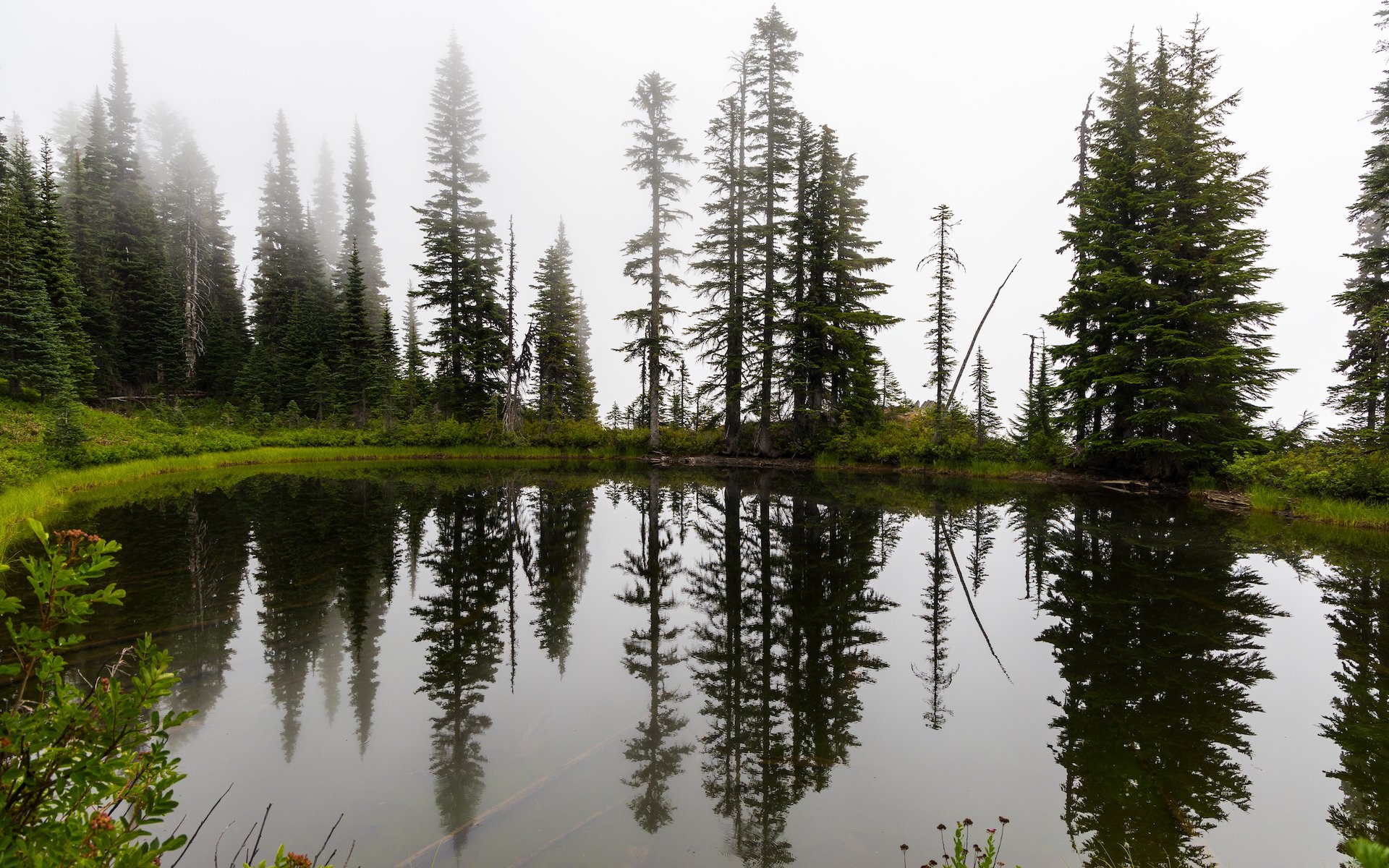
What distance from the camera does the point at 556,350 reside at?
3475 centimetres

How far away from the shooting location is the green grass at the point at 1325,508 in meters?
13.5

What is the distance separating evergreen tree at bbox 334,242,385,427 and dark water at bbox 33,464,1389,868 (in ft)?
86.5

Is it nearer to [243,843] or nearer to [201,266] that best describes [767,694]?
[243,843]

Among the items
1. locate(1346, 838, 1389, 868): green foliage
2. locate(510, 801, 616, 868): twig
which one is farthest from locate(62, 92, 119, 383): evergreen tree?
locate(1346, 838, 1389, 868): green foliage

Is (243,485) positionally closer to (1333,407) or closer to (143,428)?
(143,428)

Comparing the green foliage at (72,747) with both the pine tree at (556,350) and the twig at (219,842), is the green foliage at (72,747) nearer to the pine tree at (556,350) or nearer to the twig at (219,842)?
the twig at (219,842)

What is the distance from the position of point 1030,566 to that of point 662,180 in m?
26.6

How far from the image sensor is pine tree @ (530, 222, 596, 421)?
113 feet

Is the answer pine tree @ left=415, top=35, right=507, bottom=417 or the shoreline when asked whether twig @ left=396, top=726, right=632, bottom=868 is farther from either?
pine tree @ left=415, top=35, right=507, bottom=417

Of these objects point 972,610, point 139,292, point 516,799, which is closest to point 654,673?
point 516,799

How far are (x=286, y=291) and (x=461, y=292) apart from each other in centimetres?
1897

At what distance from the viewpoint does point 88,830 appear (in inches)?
81.7

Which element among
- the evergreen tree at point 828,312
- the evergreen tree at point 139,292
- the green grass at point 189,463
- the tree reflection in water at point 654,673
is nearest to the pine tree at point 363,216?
the evergreen tree at point 139,292

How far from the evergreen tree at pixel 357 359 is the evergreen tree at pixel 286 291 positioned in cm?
236
